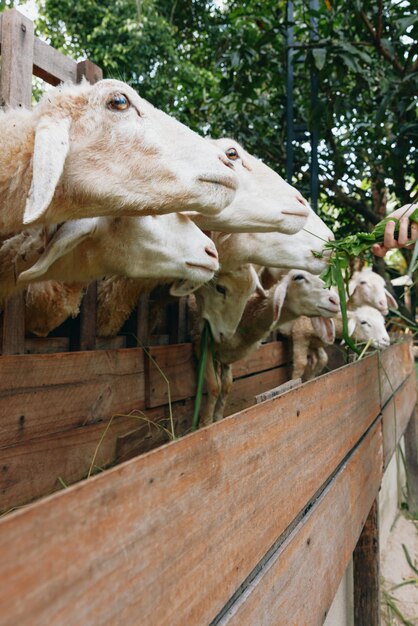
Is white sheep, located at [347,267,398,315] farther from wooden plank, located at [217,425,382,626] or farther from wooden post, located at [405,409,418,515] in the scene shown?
wooden plank, located at [217,425,382,626]

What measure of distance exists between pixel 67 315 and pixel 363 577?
6.61 ft

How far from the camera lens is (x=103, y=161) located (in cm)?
149

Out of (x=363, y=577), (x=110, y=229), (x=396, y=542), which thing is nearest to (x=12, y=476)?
(x=110, y=229)

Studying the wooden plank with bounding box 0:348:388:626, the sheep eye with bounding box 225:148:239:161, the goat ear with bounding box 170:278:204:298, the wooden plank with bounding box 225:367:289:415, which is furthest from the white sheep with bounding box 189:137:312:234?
the wooden plank with bounding box 225:367:289:415

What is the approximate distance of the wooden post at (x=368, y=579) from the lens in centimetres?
272

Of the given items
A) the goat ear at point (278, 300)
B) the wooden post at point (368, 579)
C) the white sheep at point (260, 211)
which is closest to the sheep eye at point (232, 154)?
the white sheep at point (260, 211)

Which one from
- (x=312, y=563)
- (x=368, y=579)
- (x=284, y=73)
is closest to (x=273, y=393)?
(x=312, y=563)

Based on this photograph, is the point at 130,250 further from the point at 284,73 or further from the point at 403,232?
the point at 284,73

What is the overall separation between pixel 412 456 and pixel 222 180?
16.1 ft

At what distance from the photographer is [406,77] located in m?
4.55

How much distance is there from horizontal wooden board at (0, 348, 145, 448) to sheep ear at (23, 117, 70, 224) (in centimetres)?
55

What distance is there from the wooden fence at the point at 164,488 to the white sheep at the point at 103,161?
1.57 ft

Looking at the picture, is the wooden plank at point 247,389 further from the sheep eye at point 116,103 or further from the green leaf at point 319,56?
the green leaf at point 319,56

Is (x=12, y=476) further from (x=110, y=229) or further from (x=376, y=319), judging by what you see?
(x=376, y=319)
